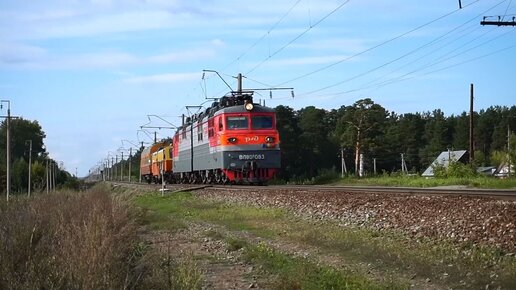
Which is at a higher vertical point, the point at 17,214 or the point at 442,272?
the point at 17,214

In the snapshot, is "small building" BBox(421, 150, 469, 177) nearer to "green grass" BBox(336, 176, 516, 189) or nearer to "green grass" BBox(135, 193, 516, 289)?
"green grass" BBox(336, 176, 516, 189)

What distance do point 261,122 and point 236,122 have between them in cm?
159

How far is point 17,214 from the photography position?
1300 cm

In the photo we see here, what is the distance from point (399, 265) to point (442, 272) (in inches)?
41.7

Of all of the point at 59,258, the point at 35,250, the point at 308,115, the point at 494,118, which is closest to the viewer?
the point at 59,258

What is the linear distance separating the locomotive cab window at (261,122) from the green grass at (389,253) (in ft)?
48.2

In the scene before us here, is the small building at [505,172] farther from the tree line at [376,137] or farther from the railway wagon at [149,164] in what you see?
the railway wagon at [149,164]

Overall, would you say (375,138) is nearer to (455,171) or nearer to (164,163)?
(164,163)

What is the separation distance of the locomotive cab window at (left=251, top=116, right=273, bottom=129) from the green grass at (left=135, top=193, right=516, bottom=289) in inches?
578

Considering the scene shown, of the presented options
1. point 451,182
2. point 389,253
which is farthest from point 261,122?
point 389,253

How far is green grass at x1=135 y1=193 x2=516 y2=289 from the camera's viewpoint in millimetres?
9984

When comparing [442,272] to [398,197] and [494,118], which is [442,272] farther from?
[494,118]

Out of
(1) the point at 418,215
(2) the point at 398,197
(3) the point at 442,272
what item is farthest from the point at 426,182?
(3) the point at 442,272

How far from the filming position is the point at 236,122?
3466 centimetres
